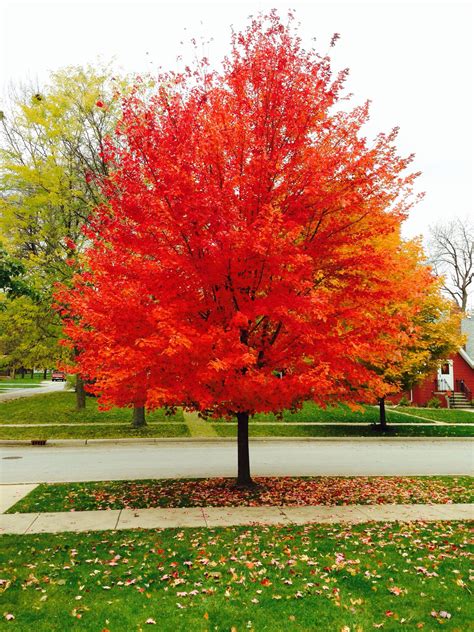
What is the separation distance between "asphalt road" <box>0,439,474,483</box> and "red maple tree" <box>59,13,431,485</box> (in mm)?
4924

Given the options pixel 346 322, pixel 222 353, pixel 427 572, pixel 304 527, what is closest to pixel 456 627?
pixel 427 572

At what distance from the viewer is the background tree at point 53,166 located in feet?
→ 73.4

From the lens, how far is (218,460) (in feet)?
54.6

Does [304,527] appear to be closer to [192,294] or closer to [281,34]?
[192,294]

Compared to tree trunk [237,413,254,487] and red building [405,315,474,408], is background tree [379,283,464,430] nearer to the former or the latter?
tree trunk [237,413,254,487]

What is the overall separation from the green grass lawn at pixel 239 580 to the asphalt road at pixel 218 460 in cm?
572

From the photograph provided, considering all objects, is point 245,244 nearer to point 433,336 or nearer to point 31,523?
point 31,523

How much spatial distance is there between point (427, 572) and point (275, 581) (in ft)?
6.57

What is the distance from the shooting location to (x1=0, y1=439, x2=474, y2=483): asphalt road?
565 inches

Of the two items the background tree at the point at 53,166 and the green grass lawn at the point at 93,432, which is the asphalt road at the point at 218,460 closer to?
the green grass lawn at the point at 93,432

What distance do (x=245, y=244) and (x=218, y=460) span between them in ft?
31.2

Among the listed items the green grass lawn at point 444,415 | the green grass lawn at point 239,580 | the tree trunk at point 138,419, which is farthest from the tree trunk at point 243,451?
the green grass lawn at point 444,415

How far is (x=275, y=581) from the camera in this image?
22.0 feet

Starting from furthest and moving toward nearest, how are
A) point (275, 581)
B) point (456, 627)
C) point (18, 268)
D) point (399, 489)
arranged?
point (399, 489), point (18, 268), point (275, 581), point (456, 627)
